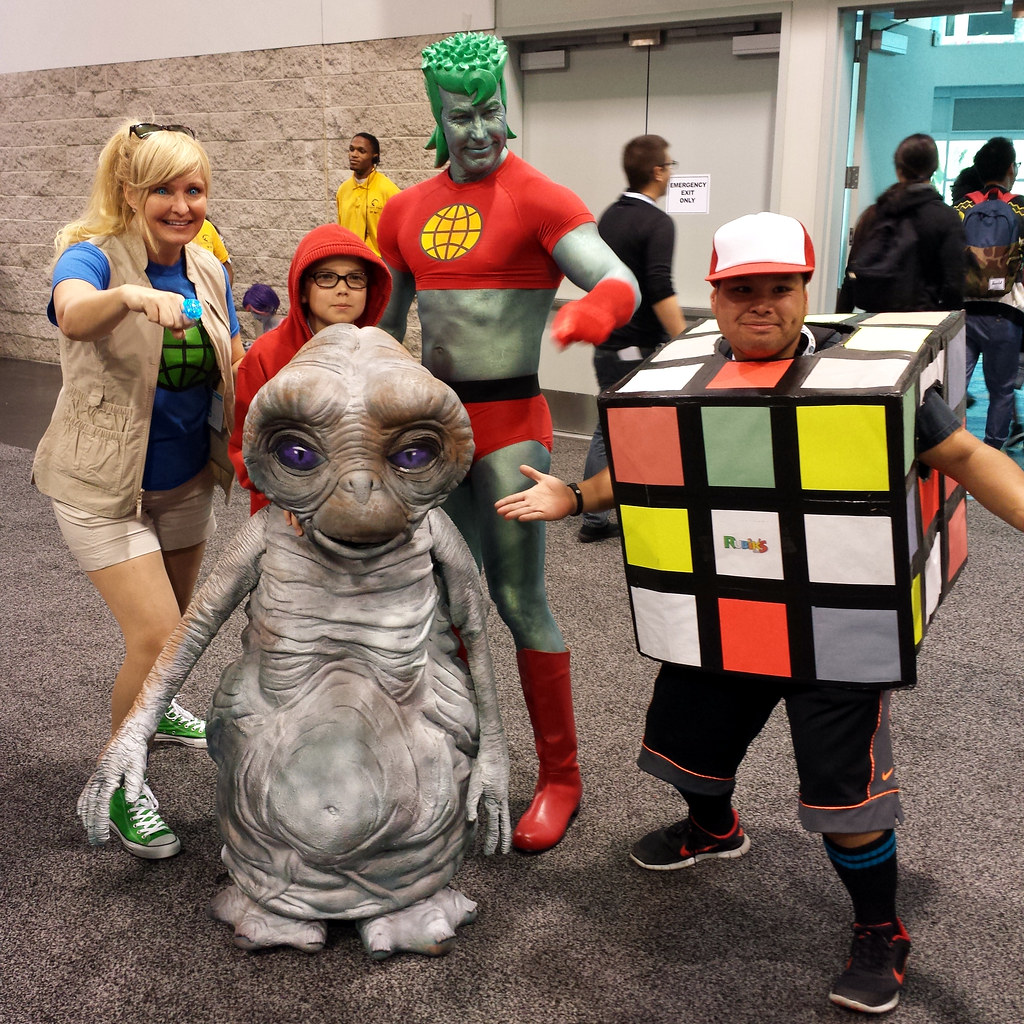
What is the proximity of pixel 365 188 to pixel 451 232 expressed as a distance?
4.73 m

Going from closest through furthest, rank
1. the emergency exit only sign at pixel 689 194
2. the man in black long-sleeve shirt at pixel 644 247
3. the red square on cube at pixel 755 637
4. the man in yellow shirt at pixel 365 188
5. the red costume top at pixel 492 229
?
the red square on cube at pixel 755 637 < the red costume top at pixel 492 229 < the man in black long-sleeve shirt at pixel 644 247 < the emergency exit only sign at pixel 689 194 < the man in yellow shirt at pixel 365 188

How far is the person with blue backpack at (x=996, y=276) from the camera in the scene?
5.18 m

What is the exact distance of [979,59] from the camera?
532cm

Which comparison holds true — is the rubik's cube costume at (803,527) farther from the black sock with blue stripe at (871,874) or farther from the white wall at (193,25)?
the white wall at (193,25)

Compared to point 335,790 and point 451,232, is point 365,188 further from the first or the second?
point 335,790

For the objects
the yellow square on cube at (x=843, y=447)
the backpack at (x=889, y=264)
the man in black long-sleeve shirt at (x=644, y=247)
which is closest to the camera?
the yellow square on cube at (x=843, y=447)

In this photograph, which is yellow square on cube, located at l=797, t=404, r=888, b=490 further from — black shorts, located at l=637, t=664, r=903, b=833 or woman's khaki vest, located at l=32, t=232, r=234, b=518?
woman's khaki vest, located at l=32, t=232, r=234, b=518

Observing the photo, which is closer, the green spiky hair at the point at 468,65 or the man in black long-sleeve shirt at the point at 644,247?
the green spiky hair at the point at 468,65

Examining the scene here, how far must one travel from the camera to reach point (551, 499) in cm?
199

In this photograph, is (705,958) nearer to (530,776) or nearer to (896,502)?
(530,776)

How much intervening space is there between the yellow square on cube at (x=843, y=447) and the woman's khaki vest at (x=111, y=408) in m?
1.35

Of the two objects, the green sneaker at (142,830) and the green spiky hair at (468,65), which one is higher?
the green spiky hair at (468,65)

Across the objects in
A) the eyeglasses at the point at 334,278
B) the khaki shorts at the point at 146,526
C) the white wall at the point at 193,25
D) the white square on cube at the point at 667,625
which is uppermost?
the white wall at the point at 193,25

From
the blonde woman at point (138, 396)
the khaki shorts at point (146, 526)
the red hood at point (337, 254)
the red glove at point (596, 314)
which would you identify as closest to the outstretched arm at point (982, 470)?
the red glove at point (596, 314)
